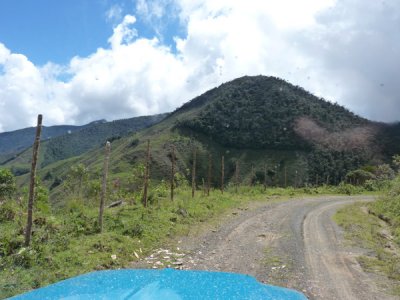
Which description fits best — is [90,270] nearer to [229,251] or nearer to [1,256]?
[1,256]

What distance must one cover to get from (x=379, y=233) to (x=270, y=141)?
4863 inches

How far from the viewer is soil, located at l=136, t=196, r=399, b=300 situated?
42.6 ft

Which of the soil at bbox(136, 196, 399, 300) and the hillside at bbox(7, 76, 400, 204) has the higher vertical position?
the hillside at bbox(7, 76, 400, 204)

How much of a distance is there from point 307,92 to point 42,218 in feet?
569

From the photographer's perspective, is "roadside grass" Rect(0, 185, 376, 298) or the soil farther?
"roadside grass" Rect(0, 185, 376, 298)

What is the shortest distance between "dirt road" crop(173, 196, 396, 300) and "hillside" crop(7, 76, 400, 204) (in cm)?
9412

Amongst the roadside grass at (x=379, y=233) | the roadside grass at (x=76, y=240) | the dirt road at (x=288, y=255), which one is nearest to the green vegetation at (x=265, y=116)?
the roadside grass at (x=379, y=233)

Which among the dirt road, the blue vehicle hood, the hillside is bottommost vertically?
the blue vehicle hood

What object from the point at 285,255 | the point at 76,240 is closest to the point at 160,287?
the point at 76,240

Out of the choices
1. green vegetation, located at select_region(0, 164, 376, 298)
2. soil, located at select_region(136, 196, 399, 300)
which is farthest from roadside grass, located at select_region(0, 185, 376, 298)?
soil, located at select_region(136, 196, 399, 300)

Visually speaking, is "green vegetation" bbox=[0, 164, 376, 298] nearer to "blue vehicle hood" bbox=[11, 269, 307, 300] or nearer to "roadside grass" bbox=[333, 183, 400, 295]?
"blue vehicle hood" bbox=[11, 269, 307, 300]

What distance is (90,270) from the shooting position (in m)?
14.4

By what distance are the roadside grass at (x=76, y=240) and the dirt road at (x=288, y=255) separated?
78.9 inches

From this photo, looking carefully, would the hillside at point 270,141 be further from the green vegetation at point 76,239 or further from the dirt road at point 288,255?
the green vegetation at point 76,239
